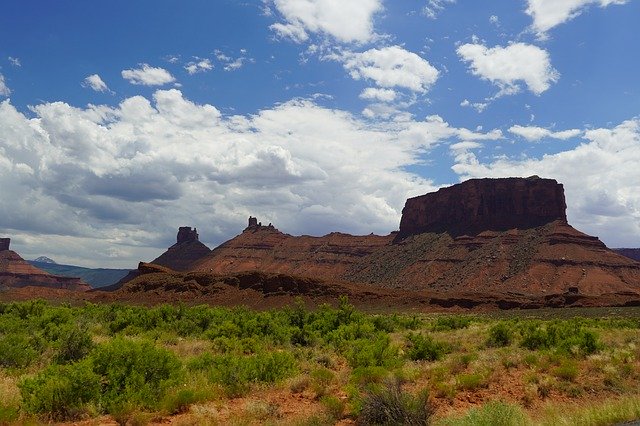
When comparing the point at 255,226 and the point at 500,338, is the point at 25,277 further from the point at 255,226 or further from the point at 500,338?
the point at 500,338

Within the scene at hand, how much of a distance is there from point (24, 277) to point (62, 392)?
643ft

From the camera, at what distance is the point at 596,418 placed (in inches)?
356

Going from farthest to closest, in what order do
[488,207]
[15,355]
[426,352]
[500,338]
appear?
1. [488,207]
2. [500,338]
3. [426,352]
4. [15,355]

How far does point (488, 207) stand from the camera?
5384 inches

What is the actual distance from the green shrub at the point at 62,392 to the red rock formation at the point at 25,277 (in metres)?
183

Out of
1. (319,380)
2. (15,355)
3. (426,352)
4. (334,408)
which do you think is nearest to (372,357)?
(319,380)

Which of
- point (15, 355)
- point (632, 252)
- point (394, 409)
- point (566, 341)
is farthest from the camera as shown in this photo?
point (632, 252)

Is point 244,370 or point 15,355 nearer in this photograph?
point 244,370

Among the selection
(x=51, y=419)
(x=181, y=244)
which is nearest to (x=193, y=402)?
(x=51, y=419)

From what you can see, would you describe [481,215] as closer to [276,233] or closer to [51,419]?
[276,233]

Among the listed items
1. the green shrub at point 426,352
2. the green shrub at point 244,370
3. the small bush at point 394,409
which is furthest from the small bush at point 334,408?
the green shrub at point 426,352

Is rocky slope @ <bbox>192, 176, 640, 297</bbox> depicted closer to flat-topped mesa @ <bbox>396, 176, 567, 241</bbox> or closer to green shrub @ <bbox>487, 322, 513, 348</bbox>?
flat-topped mesa @ <bbox>396, 176, 567, 241</bbox>

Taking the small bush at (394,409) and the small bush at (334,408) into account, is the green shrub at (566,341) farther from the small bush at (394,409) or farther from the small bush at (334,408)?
the small bush at (334,408)

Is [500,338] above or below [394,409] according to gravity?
below
